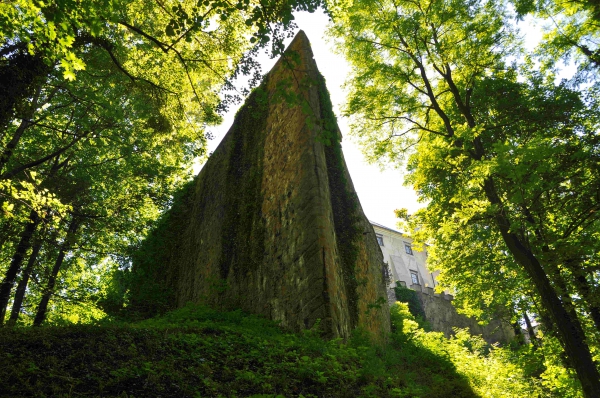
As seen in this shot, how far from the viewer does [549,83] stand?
9.72 m

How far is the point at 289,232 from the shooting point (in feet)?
26.5

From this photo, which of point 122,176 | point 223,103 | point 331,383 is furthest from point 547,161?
point 122,176

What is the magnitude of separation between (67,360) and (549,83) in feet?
40.5

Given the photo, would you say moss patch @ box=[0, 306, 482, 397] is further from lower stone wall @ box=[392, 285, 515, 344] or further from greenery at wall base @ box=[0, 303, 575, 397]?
lower stone wall @ box=[392, 285, 515, 344]

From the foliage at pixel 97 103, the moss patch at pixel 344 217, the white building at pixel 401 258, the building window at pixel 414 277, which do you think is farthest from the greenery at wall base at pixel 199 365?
the building window at pixel 414 277

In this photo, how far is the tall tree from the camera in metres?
7.65

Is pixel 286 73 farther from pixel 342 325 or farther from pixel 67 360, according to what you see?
pixel 67 360


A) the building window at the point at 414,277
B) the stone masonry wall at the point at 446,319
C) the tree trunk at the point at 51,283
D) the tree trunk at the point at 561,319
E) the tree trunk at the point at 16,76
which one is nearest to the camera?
the tree trunk at the point at 16,76

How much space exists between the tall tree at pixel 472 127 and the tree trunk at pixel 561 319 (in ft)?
0.08

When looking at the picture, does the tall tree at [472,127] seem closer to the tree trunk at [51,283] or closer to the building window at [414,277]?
the tree trunk at [51,283]

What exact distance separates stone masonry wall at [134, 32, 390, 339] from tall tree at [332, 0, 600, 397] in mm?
2081

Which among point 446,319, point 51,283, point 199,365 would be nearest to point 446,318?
point 446,319

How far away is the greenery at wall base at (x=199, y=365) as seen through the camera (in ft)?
12.0

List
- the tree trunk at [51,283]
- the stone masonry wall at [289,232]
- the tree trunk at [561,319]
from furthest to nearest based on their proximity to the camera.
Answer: the tree trunk at [51,283] < the stone masonry wall at [289,232] < the tree trunk at [561,319]
